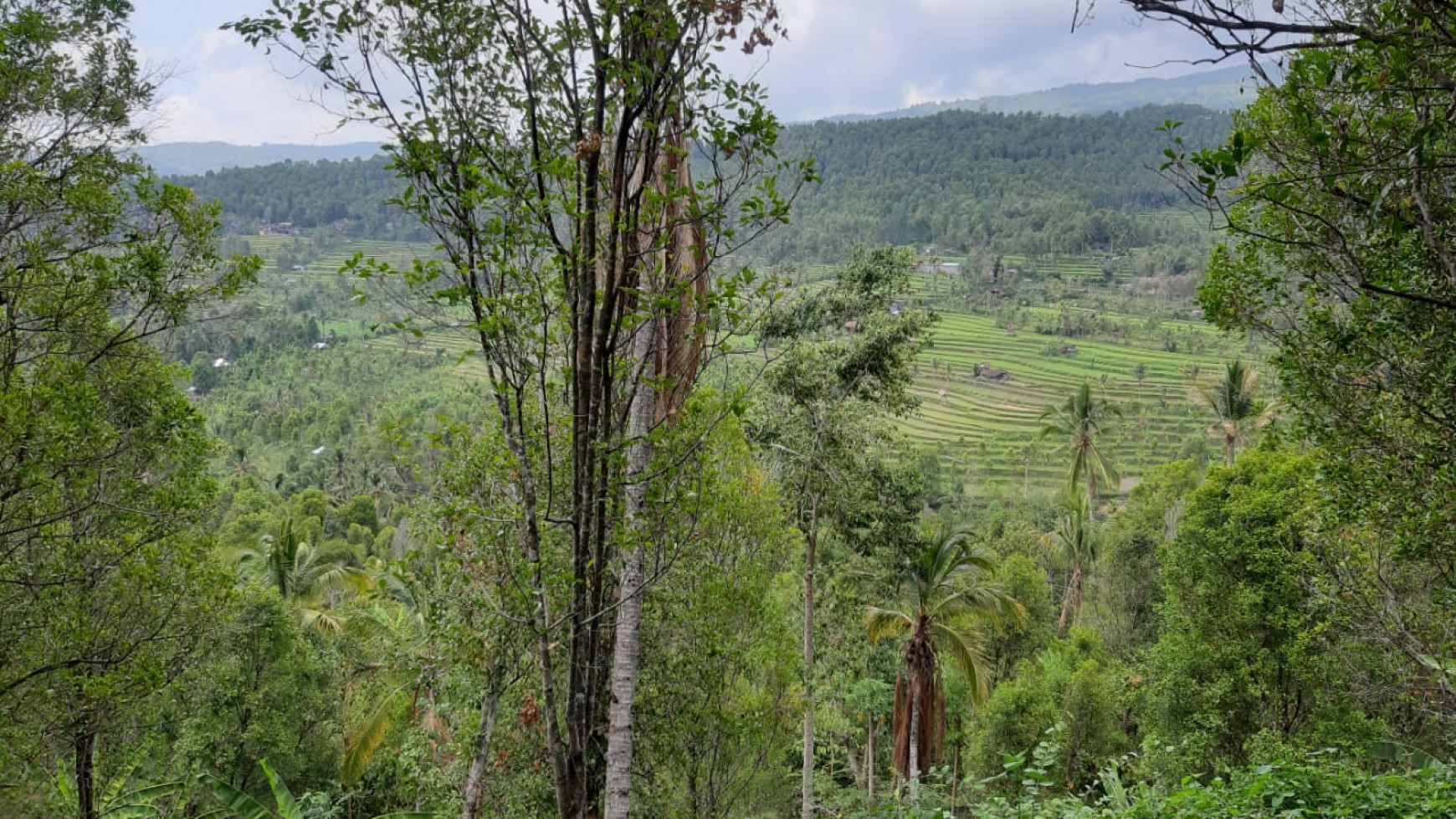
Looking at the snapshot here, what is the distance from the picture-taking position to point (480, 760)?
243 inches

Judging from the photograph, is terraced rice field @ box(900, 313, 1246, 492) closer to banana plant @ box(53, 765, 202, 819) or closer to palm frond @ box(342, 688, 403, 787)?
palm frond @ box(342, 688, 403, 787)

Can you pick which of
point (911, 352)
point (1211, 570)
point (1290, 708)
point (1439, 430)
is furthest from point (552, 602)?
point (1290, 708)

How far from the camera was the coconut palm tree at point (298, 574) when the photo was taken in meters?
15.2

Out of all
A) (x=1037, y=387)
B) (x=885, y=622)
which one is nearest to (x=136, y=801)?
(x=885, y=622)

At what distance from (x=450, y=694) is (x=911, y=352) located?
655 cm

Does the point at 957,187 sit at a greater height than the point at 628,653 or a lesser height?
greater

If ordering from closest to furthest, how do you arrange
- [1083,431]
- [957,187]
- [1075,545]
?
[1075,545], [1083,431], [957,187]

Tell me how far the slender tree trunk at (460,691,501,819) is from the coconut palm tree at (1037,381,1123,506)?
1781 cm

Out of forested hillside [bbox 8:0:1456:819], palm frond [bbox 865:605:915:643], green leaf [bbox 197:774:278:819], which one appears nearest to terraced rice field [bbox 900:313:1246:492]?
forested hillside [bbox 8:0:1456:819]

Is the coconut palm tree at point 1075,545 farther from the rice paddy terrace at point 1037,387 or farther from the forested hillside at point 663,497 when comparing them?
the rice paddy terrace at point 1037,387

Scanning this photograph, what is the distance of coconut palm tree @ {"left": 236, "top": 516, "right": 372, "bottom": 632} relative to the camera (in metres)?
15.2

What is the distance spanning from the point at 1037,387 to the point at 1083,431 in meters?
38.1

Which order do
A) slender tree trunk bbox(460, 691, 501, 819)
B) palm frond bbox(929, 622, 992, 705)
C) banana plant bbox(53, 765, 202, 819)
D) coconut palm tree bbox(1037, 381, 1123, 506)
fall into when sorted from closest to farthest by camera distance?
1. banana plant bbox(53, 765, 202, 819)
2. slender tree trunk bbox(460, 691, 501, 819)
3. palm frond bbox(929, 622, 992, 705)
4. coconut palm tree bbox(1037, 381, 1123, 506)

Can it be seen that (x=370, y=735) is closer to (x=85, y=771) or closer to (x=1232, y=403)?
(x=85, y=771)
